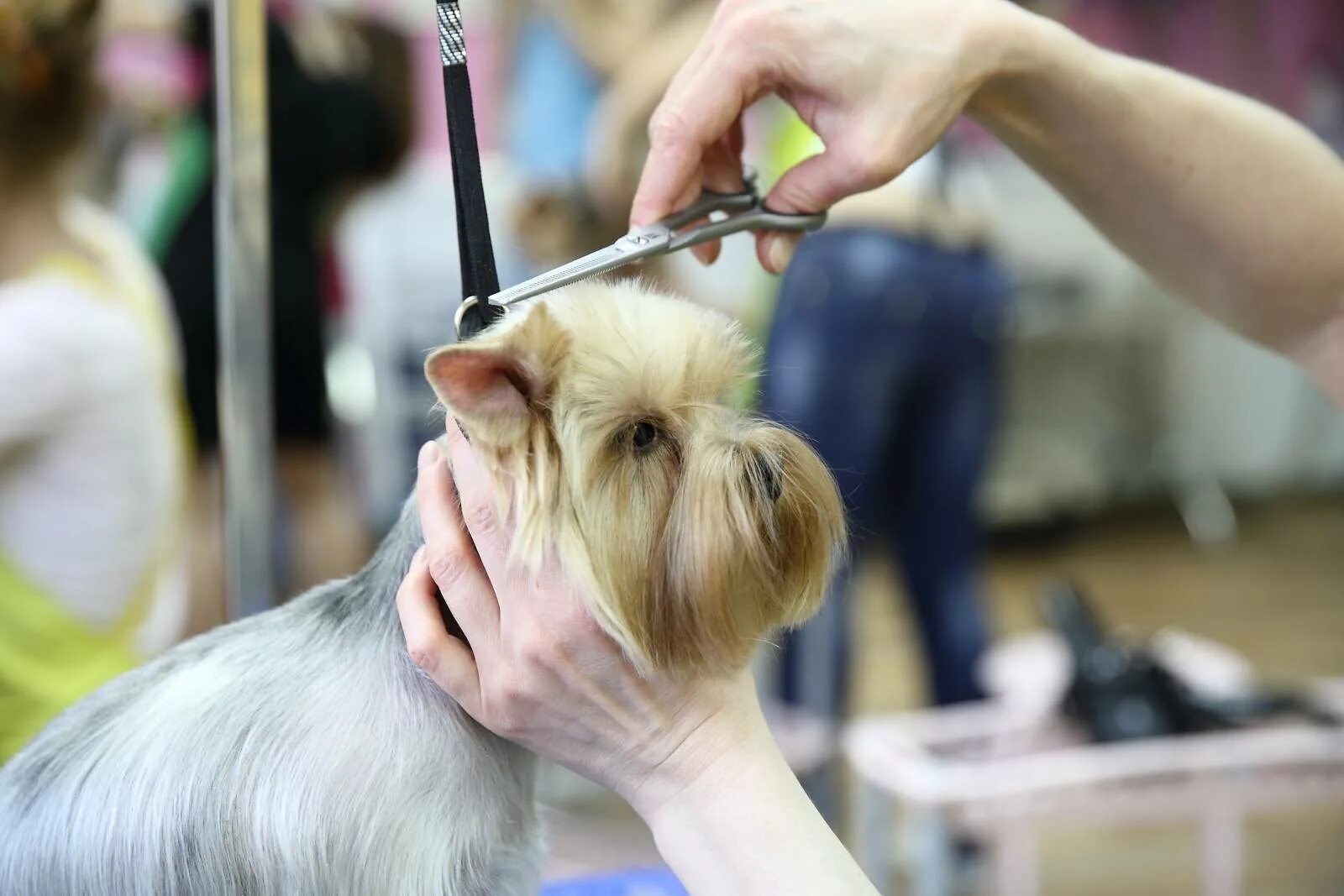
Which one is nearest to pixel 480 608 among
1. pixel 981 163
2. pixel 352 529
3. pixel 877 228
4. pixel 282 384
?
pixel 877 228

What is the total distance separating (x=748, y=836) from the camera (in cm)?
94

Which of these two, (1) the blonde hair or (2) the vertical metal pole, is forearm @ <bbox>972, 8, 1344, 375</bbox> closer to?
(2) the vertical metal pole

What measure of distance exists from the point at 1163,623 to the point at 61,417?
147 inches

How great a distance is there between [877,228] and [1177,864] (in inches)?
67.0

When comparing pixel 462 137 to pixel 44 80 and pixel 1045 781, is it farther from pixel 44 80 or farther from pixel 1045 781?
pixel 1045 781

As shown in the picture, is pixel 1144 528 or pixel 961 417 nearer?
pixel 961 417

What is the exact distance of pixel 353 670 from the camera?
3.24ft

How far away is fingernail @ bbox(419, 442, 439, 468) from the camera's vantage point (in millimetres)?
1003

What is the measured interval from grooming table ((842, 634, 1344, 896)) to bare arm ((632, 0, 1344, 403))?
0.85m

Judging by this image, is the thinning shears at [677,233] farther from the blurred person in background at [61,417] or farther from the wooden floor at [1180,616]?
the wooden floor at [1180,616]

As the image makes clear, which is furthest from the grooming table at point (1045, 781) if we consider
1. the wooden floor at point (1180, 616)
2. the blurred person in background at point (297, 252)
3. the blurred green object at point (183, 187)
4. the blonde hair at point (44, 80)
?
the blurred green object at point (183, 187)

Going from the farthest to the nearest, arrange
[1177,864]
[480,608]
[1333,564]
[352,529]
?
1. [1333,564]
2. [352,529]
3. [1177,864]
4. [480,608]

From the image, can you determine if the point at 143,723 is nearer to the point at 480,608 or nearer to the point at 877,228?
the point at 480,608

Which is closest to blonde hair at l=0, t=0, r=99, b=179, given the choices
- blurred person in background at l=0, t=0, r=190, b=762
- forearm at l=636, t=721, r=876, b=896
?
blurred person in background at l=0, t=0, r=190, b=762
